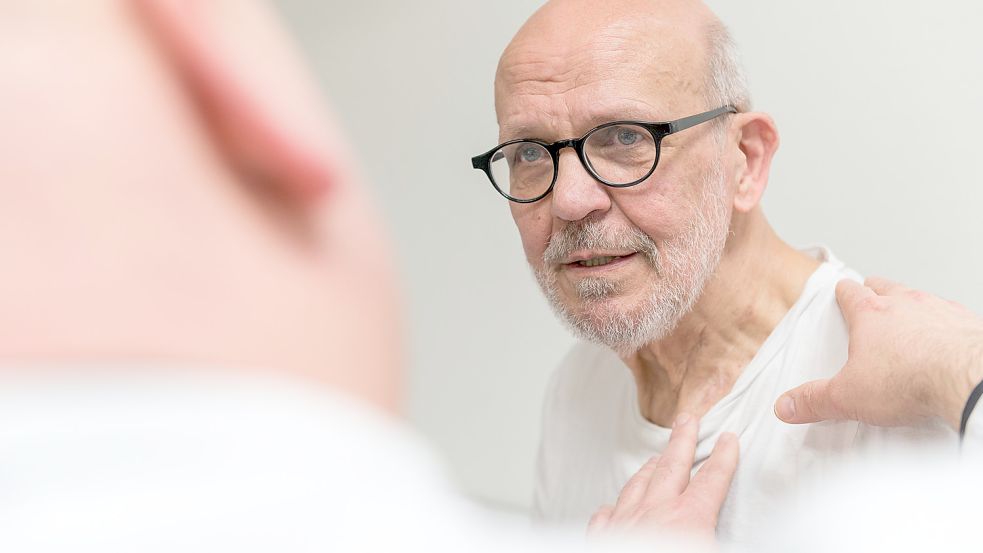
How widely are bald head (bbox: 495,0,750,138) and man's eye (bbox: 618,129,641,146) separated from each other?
0.04m

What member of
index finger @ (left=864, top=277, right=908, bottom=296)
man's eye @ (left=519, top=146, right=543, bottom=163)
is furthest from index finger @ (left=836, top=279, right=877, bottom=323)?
man's eye @ (left=519, top=146, right=543, bottom=163)

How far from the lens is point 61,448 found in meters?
0.19

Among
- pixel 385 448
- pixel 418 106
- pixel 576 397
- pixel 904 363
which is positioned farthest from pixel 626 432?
pixel 418 106

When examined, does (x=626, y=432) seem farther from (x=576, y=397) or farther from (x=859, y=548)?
(x=859, y=548)

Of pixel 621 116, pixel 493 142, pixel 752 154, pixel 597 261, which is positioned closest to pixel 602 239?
pixel 597 261

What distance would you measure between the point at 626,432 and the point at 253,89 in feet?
3.84

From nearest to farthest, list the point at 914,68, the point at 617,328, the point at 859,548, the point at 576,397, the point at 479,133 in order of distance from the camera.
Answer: the point at 859,548 → the point at 617,328 → the point at 576,397 → the point at 914,68 → the point at 479,133

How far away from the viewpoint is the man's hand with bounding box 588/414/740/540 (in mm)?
939

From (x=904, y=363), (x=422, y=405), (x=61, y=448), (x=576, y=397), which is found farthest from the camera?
(x=422, y=405)

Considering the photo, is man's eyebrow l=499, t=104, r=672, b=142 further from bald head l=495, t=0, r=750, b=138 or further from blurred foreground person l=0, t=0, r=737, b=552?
blurred foreground person l=0, t=0, r=737, b=552

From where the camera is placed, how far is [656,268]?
114 centimetres

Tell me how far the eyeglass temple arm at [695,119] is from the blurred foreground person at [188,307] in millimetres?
931

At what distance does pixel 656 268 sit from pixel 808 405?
11.5 inches

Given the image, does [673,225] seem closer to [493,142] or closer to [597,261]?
[597,261]
